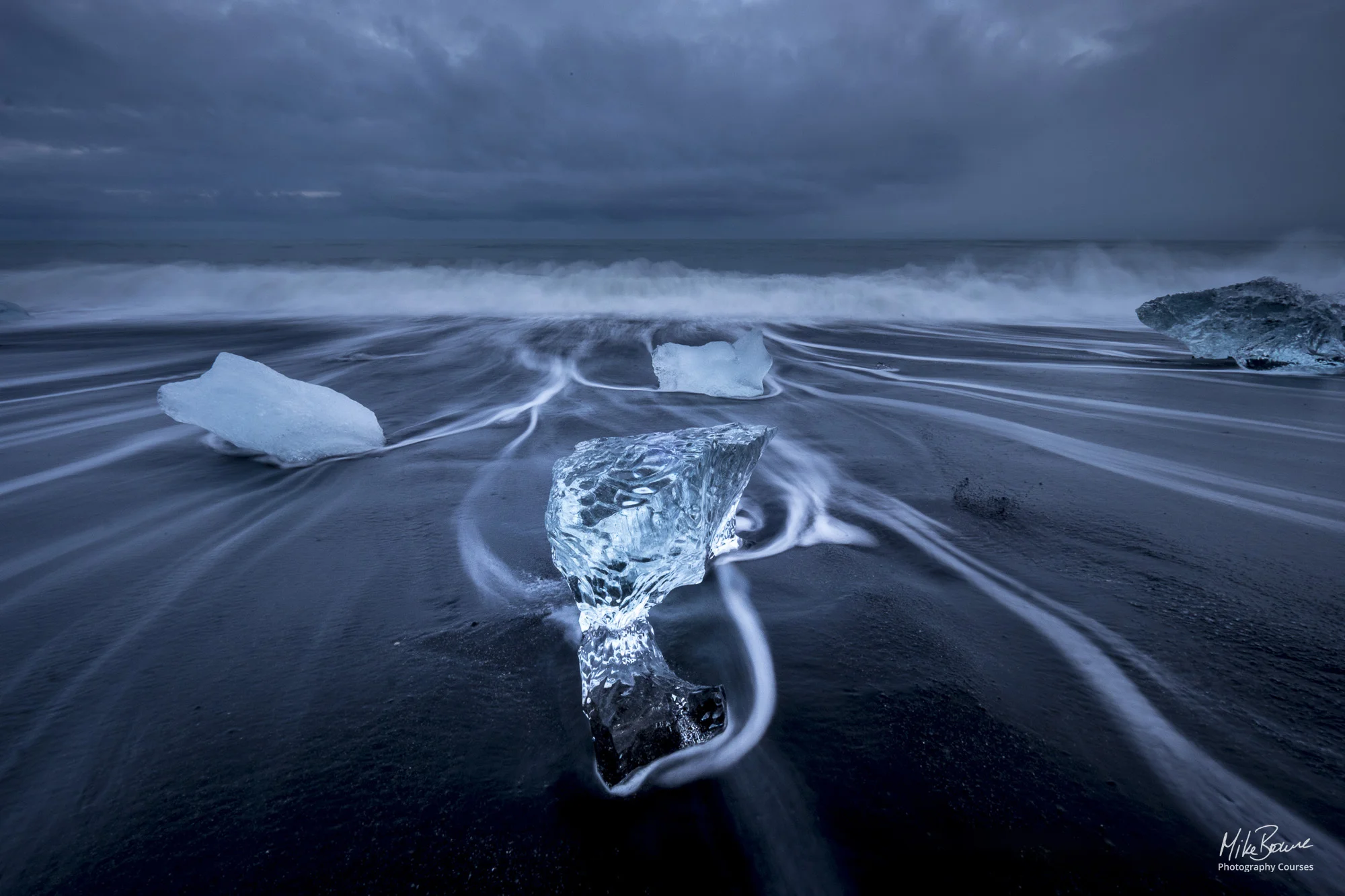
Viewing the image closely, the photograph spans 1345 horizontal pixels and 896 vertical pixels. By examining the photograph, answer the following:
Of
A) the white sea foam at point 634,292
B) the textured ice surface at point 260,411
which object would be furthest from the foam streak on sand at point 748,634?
the white sea foam at point 634,292

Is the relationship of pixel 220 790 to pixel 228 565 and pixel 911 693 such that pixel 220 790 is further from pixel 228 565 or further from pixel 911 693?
pixel 911 693

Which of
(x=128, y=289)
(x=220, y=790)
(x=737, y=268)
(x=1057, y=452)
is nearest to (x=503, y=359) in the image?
(x=1057, y=452)

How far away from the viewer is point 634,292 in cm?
2042

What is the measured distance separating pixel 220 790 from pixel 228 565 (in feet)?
5.91

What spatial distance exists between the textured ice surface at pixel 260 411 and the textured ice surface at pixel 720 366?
3.87 meters

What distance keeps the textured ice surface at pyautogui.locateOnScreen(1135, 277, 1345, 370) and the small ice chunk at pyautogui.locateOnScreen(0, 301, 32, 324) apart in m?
24.8

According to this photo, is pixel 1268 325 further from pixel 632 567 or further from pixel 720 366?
pixel 632 567

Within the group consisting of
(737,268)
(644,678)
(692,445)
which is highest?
(737,268)

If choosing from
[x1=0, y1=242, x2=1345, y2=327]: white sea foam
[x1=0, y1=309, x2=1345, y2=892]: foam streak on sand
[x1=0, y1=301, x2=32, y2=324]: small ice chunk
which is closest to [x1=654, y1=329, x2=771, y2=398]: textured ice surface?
[x1=0, y1=309, x2=1345, y2=892]: foam streak on sand

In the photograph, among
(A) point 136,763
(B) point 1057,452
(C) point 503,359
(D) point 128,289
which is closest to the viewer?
(A) point 136,763

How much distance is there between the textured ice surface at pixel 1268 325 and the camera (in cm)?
821

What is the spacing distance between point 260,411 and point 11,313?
55.9 feet

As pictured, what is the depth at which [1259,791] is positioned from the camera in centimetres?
189

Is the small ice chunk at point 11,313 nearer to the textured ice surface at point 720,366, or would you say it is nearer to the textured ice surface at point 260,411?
the textured ice surface at point 260,411
